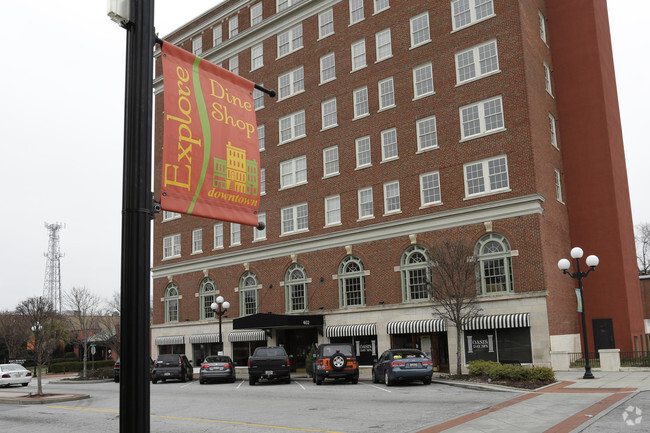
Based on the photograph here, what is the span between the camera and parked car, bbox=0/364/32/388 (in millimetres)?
37781

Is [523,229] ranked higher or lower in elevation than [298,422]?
higher

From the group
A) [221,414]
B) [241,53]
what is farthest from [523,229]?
[241,53]

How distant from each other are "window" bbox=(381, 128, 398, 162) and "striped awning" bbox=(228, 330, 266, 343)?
1526 centimetres

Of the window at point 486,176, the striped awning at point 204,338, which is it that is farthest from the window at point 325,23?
the striped awning at point 204,338

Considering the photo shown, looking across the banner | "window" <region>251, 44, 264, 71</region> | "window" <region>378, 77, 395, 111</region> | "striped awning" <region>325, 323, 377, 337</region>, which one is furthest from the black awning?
the banner

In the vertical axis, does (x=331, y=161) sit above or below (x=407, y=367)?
above

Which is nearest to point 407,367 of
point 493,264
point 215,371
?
point 493,264

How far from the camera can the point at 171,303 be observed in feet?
169

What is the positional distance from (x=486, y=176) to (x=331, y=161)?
1171 centimetres

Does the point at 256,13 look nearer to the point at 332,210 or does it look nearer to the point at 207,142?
the point at 332,210

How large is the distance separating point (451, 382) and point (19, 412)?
16.5 metres

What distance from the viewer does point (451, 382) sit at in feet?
84.1

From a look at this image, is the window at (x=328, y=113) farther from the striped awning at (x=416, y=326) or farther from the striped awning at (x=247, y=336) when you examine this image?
the striped awning at (x=247, y=336)

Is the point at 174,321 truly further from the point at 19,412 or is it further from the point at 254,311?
the point at 19,412
